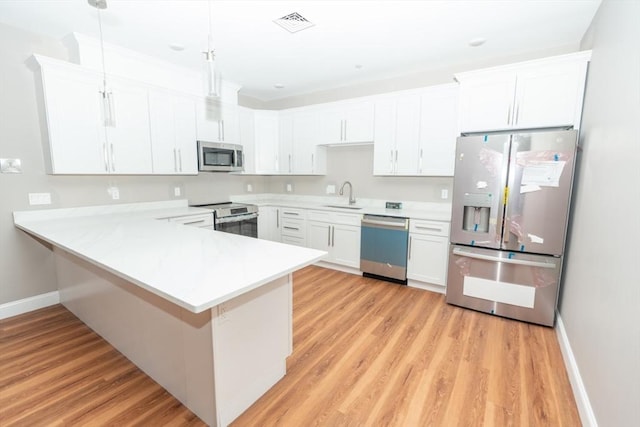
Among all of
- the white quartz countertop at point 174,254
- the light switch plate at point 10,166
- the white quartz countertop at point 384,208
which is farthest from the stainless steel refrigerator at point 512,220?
the light switch plate at point 10,166

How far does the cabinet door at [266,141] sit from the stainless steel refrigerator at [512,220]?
2.92 meters

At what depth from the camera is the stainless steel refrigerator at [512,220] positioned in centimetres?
250

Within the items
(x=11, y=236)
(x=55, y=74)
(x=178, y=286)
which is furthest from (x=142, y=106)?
(x=178, y=286)

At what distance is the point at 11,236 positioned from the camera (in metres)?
2.74

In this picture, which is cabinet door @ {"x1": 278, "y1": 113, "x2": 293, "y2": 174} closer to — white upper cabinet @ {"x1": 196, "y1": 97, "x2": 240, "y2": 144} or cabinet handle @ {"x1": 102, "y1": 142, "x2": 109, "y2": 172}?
white upper cabinet @ {"x1": 196, "y1": 97, "x2": 240, "y2": 144}

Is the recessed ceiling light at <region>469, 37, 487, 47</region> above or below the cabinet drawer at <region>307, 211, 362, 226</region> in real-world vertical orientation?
above

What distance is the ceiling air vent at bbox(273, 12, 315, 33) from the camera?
248 cm

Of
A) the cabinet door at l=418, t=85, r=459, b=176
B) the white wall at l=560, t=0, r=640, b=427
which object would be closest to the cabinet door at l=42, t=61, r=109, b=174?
the cabinet door at l=418, t=85, r=459, b=176

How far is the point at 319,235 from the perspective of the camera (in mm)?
4270

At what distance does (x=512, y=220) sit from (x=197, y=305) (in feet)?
9.02

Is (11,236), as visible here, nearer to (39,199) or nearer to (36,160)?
(39,199)

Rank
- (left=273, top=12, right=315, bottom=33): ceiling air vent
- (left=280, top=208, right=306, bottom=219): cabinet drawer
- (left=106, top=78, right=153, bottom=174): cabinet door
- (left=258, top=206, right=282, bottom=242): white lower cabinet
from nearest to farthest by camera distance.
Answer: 1. (left=273, top=12, right=315, bottom=33): ceiling air vent
2. (left=106, top=78, right=153, bottom=174): cabinet door
3. (left=280, top=208, right=306, bottom=219): cabinet drawer
4. (left=258, top=206, right=282, bottom=242): white lower cabinet

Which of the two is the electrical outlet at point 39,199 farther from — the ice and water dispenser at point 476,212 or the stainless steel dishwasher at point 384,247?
the ice and water dispenser at point 476,212

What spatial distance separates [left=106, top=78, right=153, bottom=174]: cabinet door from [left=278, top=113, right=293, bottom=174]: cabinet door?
80.3 inches
